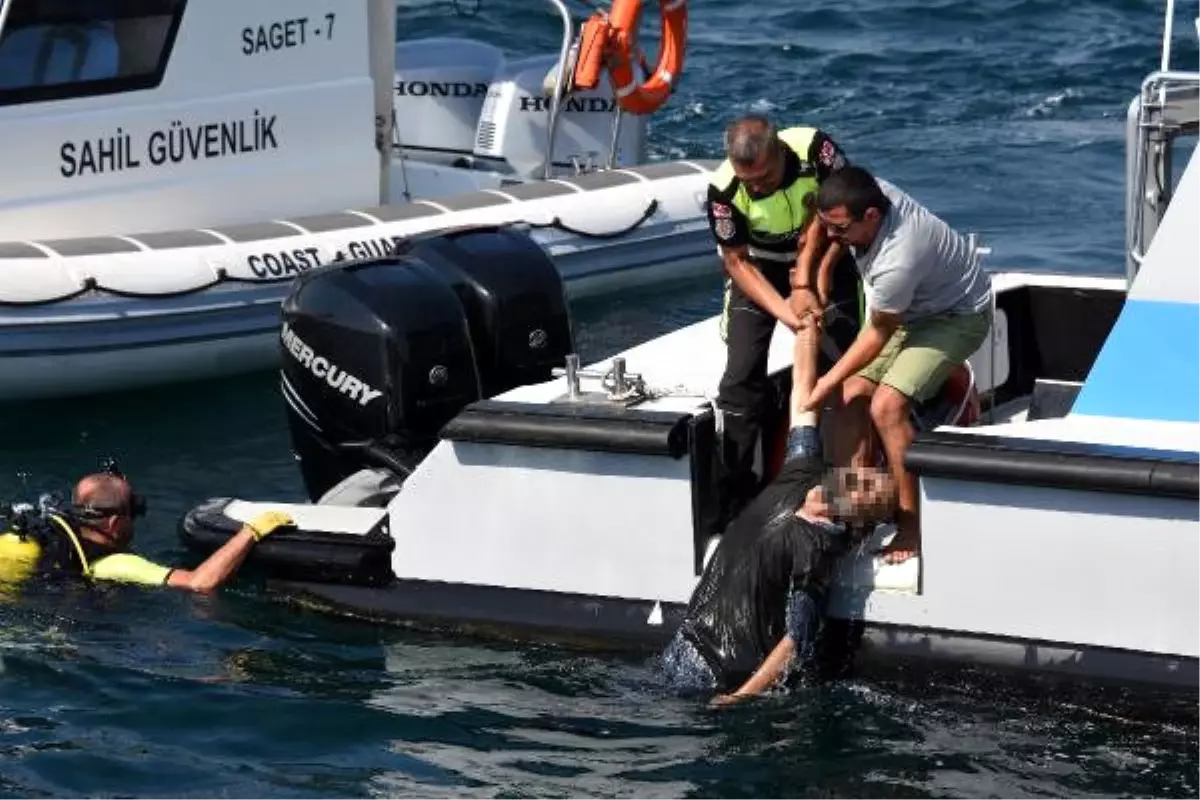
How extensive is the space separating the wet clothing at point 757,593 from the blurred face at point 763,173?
887 mm

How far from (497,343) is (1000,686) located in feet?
7.70

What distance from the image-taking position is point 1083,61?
17.8 m

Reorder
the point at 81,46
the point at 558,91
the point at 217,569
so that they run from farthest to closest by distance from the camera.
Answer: the point at 558,91, the point at 81,46, the point at 217,569

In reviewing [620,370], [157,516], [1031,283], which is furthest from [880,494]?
[157,516]

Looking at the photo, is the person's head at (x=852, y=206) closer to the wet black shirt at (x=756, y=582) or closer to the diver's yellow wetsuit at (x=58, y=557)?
the wet black shirt at (x=756, y=582)

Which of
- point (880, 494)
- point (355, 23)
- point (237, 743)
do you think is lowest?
point (237, 743)

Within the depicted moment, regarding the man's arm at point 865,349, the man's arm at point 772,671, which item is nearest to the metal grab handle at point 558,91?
the man's arm at point 865,349

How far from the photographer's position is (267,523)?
791cm

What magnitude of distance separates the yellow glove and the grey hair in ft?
6.17

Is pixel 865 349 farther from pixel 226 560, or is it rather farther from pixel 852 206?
pixel 226 560

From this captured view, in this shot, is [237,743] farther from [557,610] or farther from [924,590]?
[924,590]

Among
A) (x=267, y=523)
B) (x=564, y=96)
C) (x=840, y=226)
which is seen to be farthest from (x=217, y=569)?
(x=564, y=96)

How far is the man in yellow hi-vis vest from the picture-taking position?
7.41 metres

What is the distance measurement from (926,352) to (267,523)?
7.26 ft
